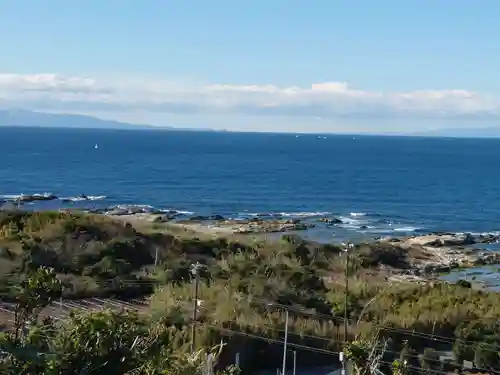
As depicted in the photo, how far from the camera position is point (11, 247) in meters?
23.6

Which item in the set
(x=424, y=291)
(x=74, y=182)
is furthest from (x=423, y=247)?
(x=74, y=182)

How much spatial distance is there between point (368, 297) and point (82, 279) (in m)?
8.69

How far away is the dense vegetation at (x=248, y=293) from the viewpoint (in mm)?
16875

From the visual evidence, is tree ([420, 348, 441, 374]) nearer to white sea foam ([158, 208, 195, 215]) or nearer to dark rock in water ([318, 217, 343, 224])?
dark rock in water ([318, 217, 343, 224])

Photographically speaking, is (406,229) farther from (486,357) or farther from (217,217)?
(486,357)

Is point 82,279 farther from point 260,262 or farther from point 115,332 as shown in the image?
point 115,332

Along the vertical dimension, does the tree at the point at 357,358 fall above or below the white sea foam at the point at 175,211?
above

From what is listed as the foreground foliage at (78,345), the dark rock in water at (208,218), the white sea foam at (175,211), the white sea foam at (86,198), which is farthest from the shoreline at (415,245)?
the foreground foliage at (78,345)

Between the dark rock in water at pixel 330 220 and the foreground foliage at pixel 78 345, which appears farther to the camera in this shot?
the dark rock in water at pixel 330 220

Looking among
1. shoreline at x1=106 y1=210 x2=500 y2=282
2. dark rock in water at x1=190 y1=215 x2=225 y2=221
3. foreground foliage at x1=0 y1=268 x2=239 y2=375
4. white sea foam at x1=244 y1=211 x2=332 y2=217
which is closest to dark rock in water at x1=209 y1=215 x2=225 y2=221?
dark rock in water at x1=190 y1=215 x2=225 y2=221

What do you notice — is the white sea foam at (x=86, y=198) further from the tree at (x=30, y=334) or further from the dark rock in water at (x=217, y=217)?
the tree at (x=30, y=334)

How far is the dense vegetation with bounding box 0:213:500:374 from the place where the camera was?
1688cm

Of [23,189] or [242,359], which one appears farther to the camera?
[23,189]

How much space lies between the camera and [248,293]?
66.3 ft
